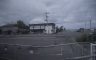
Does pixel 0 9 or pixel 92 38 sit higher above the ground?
pixel 0 9

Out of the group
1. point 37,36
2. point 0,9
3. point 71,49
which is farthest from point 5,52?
point 37,36

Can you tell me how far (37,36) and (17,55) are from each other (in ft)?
10.3

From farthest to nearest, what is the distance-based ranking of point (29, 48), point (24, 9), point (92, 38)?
point (92, 38), point (29, 48), point (24, 9)

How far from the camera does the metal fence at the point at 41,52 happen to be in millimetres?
3869

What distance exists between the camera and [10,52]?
397 centimetres

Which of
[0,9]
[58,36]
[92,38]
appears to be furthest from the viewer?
[58,36]

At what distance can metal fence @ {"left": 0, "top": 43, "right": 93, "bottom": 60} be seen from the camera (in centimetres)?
387

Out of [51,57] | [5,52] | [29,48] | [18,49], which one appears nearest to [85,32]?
[51,57]

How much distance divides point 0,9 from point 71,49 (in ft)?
8.52

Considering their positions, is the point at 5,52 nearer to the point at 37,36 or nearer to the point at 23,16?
the point at 23,16

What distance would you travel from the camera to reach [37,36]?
7.02 metres

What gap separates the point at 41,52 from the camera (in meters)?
4.09

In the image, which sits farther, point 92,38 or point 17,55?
point 92,38

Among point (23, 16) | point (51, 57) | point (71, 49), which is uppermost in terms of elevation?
point (23, 16)
